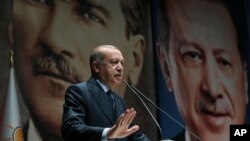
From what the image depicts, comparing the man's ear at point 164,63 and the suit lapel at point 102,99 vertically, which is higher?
the man's ear at point 164,63

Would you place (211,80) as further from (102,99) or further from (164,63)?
(102,99)

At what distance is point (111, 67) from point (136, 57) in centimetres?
291

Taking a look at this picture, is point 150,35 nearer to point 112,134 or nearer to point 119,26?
point 119,26

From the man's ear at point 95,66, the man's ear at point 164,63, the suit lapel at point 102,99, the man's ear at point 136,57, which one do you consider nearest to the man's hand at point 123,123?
the suit lapel at point 102,99

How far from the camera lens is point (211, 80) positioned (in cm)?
620

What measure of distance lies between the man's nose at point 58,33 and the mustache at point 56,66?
0.07 metres

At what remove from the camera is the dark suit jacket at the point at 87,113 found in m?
2.74

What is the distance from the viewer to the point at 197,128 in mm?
6047

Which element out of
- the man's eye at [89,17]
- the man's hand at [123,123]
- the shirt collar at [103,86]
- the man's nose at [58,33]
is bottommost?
the man's hand at [123,123]

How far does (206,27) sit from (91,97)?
3.61 metres

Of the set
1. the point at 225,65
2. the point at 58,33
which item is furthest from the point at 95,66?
the point at 225,65

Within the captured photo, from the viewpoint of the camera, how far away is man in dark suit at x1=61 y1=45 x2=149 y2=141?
2.76 meters

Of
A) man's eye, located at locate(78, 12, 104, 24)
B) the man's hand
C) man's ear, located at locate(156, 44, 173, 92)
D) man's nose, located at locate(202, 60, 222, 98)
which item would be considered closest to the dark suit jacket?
the man's hand

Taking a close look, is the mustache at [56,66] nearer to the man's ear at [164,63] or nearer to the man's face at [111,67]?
the man's ear at [164,63]
